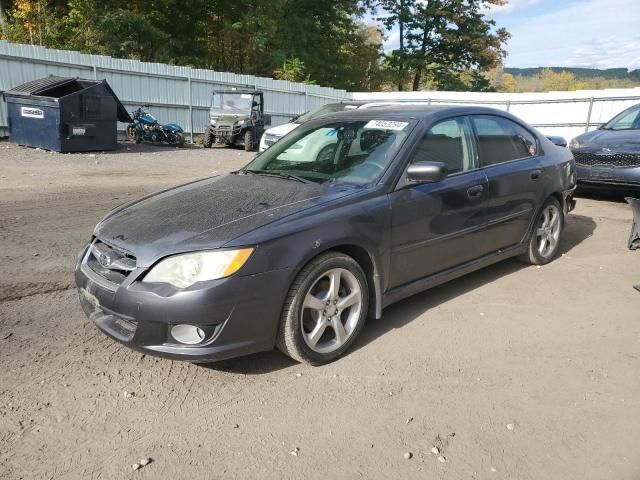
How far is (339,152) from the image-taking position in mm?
3977

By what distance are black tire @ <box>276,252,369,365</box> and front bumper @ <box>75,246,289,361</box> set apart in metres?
0.08

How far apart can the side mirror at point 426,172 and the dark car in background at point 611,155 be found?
5.93 m

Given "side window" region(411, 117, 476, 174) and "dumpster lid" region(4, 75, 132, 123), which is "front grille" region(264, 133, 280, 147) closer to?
"dumpster lid" region(4, 75, 132, 123)

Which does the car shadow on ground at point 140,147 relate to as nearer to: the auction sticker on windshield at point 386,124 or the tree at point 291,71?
the auction sticker on windshield at point 386,124

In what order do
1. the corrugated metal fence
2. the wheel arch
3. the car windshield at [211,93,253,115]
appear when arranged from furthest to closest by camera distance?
1. the car windshield at [211,93,253,115]
2. the corrugated metal fence
3. the wheel arch

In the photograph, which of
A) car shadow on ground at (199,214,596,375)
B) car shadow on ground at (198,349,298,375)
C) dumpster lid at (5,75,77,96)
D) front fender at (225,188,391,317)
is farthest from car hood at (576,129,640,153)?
dumpster lid at (5,75,77,96)

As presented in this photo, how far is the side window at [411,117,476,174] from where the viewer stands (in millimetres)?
3904

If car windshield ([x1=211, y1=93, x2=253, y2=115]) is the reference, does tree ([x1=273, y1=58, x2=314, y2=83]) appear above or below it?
above

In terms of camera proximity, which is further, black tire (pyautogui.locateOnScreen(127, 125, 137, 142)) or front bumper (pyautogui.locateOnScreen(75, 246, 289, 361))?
black tire (pyautogui.locateOnScreen(127, 125, 137, 142))

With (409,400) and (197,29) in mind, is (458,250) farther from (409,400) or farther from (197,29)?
(197,29)

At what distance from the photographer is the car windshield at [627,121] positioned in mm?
8992

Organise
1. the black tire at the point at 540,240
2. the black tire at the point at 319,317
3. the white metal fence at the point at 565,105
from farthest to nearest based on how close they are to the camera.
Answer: the white metal fence at the point at 565,105 < the black tire at the point at 540,240 < the black tire at the point at 319,317

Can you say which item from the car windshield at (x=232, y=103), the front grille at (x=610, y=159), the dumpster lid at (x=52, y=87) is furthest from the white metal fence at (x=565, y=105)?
the dumpster lid at (x=52, y=87)

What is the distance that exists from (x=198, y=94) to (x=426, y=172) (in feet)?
53.9
